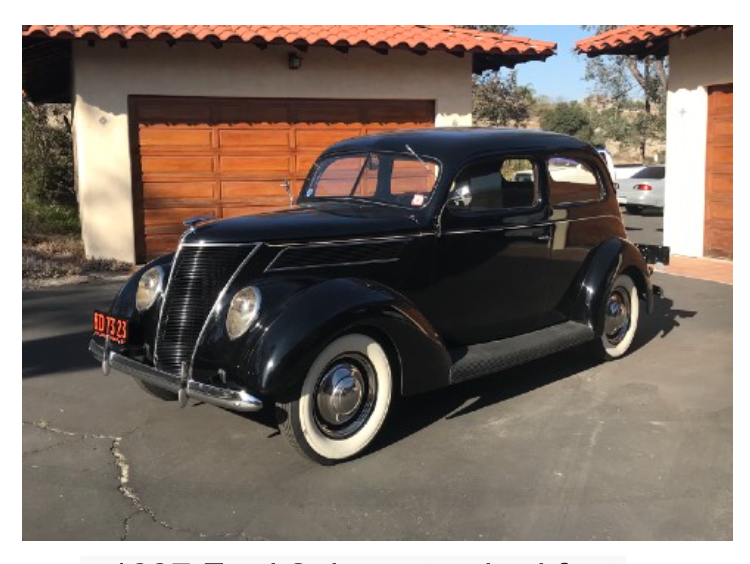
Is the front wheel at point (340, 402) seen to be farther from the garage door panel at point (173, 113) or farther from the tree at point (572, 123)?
the tree at point (572, 123)

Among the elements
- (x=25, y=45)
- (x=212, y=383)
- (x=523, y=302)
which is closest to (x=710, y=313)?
(x=523, y=302)

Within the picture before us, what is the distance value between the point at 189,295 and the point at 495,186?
7.19 ft

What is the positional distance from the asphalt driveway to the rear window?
1367 centimetres

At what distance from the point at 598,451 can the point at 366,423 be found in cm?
128

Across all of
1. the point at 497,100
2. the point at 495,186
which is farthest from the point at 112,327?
the point at 497,100

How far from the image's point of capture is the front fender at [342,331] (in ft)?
12.1

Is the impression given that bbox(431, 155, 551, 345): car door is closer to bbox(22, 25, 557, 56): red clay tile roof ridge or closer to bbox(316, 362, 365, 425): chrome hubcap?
bbox(316, 362, 365, 425): chrome hubcap

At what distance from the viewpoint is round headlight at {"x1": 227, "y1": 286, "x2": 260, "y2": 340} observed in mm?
3836

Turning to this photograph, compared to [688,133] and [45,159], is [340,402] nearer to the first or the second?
[688,133]

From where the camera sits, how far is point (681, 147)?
36.2 ft

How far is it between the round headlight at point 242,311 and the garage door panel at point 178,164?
277 inches

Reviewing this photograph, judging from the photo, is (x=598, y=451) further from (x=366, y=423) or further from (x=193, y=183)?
(x=193, y=183)

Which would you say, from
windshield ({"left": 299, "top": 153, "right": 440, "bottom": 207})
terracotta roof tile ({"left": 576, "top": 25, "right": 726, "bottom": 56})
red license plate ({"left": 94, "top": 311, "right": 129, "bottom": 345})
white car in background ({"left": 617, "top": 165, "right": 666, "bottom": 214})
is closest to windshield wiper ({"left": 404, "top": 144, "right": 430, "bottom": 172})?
windshield ({"left": 299, "top": 153, "right": 440, "bottom": 207})

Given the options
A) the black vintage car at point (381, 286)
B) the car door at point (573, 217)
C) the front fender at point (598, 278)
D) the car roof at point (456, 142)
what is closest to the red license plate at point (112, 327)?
the black vintage car at point (381, 286)
